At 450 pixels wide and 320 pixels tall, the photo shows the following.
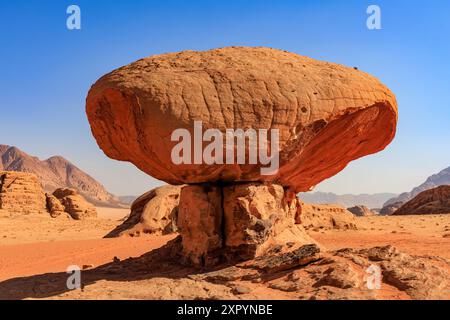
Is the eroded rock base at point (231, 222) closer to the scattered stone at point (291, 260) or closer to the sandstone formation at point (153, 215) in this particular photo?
the scattered stone at point (291, 260)

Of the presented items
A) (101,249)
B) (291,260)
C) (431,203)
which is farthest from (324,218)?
(431,203)

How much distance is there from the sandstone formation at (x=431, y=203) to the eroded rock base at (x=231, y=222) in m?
25.8

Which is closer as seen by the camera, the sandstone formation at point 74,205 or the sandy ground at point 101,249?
the sandy ground at point 101,249

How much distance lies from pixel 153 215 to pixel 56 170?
391 ft

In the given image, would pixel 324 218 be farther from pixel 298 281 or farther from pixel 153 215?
pixel 298 281

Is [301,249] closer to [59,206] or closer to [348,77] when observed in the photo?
[348,77]

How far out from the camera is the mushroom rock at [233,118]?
19.2ft

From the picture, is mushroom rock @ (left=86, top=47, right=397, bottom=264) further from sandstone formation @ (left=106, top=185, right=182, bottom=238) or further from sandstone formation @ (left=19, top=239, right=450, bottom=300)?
sandstone formation @ (left=106, top=185, right=182, bottom=238)

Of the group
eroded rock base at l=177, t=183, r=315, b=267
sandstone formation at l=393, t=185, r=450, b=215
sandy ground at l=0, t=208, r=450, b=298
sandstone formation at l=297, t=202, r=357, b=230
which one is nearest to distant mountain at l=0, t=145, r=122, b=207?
sandstone formation at l=393, t=185, r=450, b=215

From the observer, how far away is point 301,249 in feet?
19.1

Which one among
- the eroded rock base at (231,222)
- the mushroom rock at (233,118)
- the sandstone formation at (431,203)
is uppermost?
the mushroom rock at (233,118)

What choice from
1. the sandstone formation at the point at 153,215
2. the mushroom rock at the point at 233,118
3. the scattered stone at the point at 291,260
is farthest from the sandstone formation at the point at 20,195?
the scattered stone at the point at 291,260
